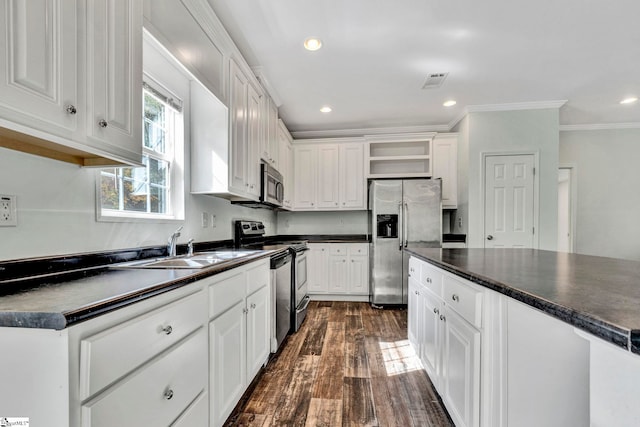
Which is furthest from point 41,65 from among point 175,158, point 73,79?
point 175,158

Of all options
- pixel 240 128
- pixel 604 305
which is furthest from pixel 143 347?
pixel 240 128

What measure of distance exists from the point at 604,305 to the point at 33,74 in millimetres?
1644

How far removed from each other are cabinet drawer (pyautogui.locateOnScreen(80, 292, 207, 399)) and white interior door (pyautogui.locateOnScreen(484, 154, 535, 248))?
3.91 m

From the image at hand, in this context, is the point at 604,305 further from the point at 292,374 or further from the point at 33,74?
the point at 292,374

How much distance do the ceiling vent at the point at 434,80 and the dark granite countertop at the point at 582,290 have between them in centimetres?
222

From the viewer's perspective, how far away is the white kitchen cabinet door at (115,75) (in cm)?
101

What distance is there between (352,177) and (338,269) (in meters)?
1.43

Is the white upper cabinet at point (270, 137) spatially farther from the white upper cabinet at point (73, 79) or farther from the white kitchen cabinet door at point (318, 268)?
the white upper cabinet at point (73, 79)

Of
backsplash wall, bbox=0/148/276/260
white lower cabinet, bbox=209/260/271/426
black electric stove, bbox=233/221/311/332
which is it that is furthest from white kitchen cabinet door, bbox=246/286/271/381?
backsplash wall, bbox=0/148/276/260

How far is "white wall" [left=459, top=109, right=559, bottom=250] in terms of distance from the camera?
3.77 metres

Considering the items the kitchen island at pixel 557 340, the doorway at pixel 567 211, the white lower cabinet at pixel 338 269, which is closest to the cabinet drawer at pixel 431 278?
the kitchen island at pixel 557 340

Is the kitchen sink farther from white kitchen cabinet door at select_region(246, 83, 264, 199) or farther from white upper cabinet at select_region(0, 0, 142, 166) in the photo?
white kitchen cabinet door at select_region(246, 83, 264, 199)

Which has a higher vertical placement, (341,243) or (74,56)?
(74,56)

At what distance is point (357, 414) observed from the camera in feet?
5.57
